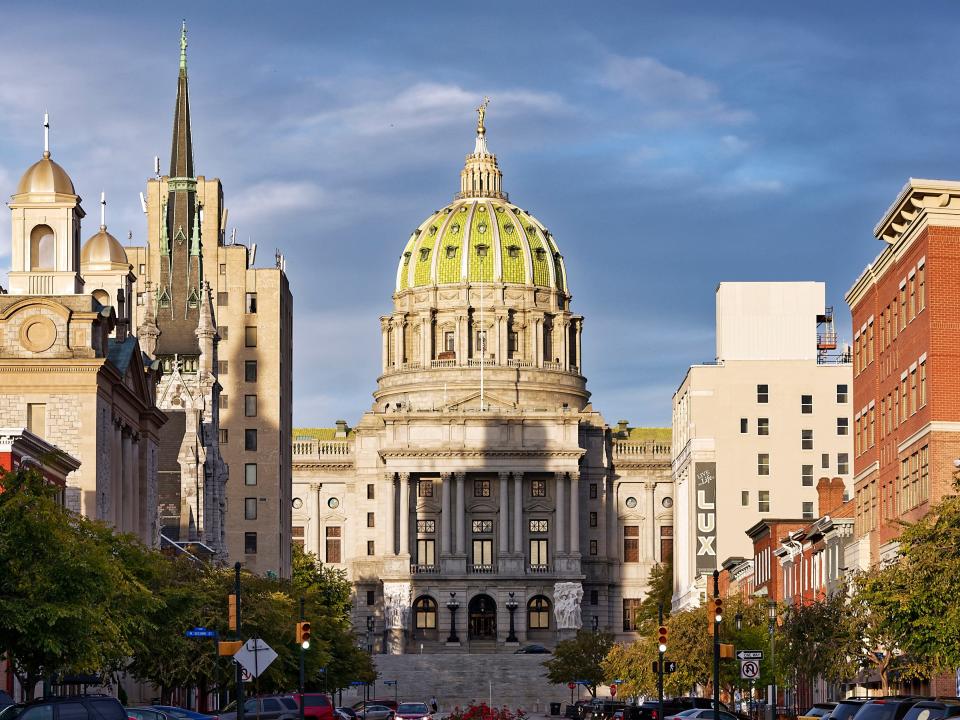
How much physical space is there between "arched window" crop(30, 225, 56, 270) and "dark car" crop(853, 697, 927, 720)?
4700cm

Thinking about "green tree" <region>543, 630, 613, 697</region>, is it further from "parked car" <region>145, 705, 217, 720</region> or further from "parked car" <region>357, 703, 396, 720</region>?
"parked car" <region>145, 705, 217, 720</region>

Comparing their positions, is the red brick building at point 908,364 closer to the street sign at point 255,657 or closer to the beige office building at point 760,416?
the street sign at point 255,657

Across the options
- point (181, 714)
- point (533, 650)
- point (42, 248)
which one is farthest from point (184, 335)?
point (181, 714)

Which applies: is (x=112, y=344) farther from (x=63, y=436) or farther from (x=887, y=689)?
(x=887, y=689)

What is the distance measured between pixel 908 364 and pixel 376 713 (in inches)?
1345

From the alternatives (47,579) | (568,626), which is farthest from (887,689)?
(568,626)

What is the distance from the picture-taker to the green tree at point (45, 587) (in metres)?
51.9

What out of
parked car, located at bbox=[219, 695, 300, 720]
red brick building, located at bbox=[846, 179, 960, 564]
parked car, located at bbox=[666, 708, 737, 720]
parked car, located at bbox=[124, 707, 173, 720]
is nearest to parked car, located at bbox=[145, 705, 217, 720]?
parked car, located at bbox=[124, 707, 173, 720]

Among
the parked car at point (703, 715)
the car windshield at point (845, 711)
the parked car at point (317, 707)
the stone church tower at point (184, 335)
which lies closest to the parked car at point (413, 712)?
the parked car at point (317, 707)

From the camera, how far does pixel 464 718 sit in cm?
6069

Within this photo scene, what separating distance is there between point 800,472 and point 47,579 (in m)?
116

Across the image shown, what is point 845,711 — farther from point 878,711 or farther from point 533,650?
point 533,650

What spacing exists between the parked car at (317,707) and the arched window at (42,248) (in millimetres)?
22466

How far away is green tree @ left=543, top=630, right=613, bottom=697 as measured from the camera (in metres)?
148
